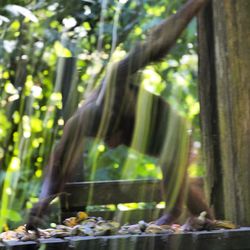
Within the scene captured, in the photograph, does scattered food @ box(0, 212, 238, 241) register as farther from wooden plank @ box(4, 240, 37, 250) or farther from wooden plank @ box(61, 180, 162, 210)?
wooden plank @ box(61, 180, 162, 210)

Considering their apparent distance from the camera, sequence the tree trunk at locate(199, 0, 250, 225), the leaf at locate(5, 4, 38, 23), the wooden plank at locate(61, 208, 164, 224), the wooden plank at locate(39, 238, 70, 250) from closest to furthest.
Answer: the wooden plank at locate(39, 238, 70, 250) → the tree trunk at locate(199, 0, 250, 225) → the leaf at locate(5, 4, 38, 23) → the wooden plank at locate(61, 208, 164, 224)

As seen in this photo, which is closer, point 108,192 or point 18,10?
point 18,10

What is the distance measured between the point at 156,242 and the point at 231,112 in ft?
1.39

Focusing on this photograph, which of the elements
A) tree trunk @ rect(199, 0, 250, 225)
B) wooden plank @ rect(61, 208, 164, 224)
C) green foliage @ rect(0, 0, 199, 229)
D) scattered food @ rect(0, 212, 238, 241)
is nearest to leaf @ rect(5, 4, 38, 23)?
green foliage @ rect(0, 0, 199, 229)

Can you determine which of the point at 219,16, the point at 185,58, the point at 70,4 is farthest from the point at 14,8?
the point at 185,58

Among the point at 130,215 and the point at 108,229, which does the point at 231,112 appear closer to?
the point at 108,229

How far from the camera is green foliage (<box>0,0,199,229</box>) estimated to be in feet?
6.06

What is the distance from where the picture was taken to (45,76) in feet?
6.81

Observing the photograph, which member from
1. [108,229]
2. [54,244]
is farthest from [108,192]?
[54,244]

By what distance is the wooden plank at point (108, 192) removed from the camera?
2096 mm

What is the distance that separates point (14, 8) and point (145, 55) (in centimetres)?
44

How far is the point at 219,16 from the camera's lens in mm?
1525

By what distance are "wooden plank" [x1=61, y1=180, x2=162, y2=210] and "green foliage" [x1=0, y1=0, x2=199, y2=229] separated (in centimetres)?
10

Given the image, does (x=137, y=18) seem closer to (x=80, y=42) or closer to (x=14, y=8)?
(x=80, y=42)
